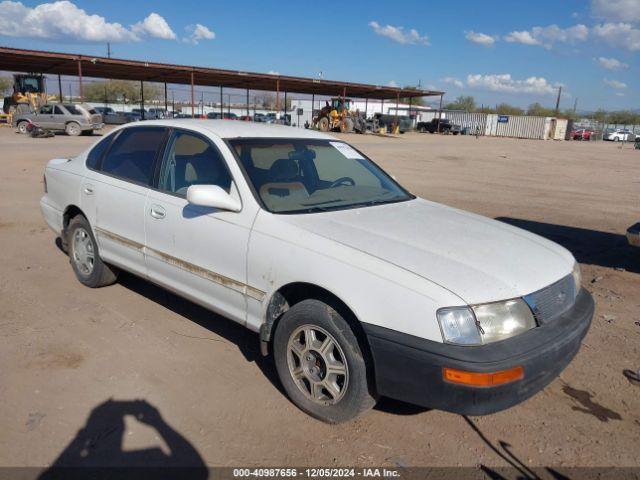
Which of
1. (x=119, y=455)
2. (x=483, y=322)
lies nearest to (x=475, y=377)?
(x=483, y=322)

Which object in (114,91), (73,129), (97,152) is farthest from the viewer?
(114,91)

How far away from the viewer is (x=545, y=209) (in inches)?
402

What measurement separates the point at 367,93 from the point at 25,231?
42.6 meters

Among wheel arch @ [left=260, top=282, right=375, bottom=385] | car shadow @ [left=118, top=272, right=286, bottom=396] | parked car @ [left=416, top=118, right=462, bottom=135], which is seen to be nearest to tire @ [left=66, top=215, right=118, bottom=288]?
car shadow @ [left=118, top=272, right=286, bottom=396]

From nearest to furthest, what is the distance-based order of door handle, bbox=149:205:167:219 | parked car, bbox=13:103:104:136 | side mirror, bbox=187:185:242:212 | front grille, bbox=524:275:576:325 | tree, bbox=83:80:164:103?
front grille, bbox=524:275:576:325
side mirror, bbox=187:185:242:212
door handle, bbox=149:205:167:219
parked car, bbox=13:103:104:136
tree, bbox=83:80:164:103

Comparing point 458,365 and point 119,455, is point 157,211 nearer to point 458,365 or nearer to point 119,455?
point 119,455

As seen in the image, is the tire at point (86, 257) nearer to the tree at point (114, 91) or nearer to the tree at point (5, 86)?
the tree at point (114, 91)

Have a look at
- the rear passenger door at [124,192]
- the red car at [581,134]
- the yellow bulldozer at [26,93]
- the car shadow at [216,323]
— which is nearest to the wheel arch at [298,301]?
the car shadow at [216,323]

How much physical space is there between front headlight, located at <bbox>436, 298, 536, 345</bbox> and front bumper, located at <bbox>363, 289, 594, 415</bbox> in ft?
0.12

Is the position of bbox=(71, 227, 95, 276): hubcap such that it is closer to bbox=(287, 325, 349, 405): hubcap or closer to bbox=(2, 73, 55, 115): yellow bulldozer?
bbox=(287, 325, 349, 405): hubcap

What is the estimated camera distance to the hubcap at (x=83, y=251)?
4871mm

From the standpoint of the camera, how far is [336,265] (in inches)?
110

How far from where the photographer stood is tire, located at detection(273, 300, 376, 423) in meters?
2.77

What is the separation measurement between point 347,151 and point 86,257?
2.67 meters
